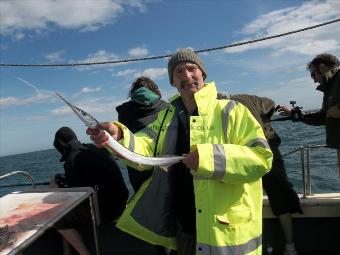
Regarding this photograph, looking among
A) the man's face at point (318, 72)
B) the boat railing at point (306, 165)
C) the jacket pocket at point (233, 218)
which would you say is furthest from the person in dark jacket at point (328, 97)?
the jacket pocket at point (233, 218)

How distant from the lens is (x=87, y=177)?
16.2 ft

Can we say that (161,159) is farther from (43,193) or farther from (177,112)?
(43,193)

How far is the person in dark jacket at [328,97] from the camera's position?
457 centimetres

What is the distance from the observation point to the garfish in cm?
281

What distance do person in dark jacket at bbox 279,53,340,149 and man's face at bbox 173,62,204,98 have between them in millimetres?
1998

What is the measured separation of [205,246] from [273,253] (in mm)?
2936

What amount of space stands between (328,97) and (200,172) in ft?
9.66

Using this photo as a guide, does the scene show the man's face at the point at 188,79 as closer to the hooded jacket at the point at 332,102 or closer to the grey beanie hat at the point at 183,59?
the grey beanie hat at the point at 183,59

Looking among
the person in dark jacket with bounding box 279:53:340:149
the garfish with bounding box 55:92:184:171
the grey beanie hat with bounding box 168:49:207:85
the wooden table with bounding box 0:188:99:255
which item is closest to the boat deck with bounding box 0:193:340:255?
the person in dark jacket with bounding box 279:53:340:149

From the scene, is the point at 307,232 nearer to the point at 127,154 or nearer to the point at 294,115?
the point at 294,115

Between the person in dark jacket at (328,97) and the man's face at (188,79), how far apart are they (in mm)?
1998

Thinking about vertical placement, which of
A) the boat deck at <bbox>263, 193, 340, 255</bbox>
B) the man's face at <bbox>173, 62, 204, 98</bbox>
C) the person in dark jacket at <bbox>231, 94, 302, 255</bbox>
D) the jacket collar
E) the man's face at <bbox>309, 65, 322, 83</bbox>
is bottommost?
the boat deck at <bbox>263, 193, 340, 255</bbox>

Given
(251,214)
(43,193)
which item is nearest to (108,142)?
(251,214)

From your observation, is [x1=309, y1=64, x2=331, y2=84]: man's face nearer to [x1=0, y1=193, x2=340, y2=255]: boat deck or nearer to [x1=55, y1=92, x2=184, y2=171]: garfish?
[x1=0, y1=193, x2=340, y2=255]: boat deck
